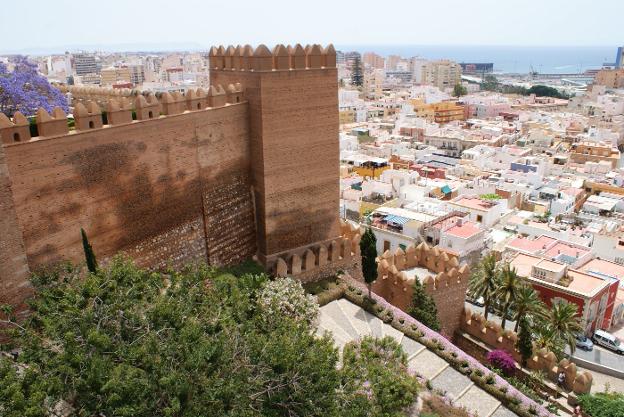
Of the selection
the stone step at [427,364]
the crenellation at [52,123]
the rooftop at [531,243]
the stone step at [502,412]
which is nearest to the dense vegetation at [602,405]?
the stone step at [502,412]

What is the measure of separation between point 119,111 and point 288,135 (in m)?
5.39

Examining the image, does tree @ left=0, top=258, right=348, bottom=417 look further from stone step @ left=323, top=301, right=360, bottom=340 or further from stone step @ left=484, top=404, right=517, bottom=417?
stone step @ left=484, top=404, right=517, bottom=417

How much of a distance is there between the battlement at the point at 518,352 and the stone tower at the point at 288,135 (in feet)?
22.9

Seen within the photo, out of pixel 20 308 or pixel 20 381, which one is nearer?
pixel 20 381

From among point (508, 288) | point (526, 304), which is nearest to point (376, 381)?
point (526, 304)

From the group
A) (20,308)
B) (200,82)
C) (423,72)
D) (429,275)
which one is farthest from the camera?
(423,72)

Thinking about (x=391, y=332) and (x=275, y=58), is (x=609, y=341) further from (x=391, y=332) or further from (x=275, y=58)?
(x=275, y=58)

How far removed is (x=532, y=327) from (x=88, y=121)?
58.8 feet

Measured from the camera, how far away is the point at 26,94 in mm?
20125

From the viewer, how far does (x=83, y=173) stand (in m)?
13.1

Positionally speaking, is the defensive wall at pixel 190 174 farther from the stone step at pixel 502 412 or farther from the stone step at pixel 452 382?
the stone step at pixel 502 412

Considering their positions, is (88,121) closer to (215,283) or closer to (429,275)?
(215,283)

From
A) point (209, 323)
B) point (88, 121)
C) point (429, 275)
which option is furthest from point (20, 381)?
point (429, 275)

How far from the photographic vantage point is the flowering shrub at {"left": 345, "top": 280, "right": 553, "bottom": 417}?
15.9 m
